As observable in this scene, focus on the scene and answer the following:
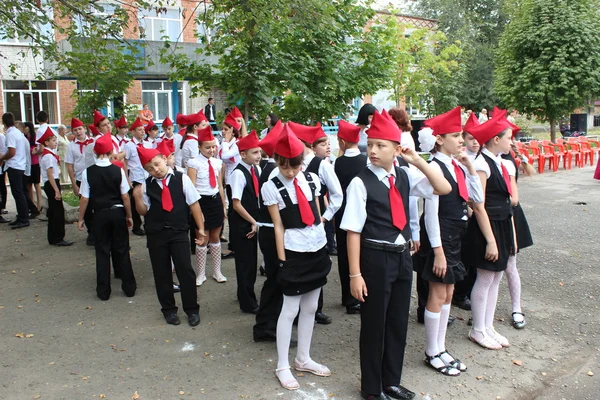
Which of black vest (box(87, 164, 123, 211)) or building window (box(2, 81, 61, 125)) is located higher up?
building window (box(2, 81, 61, 125))

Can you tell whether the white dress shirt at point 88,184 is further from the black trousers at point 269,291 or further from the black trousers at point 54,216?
the black trousers at point 54,216

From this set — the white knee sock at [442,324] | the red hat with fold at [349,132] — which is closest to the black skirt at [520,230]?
the white knee sock at [442,324]

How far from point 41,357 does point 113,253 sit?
6.01ft

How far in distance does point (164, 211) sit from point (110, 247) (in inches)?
57.7

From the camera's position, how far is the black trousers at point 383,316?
149 inches

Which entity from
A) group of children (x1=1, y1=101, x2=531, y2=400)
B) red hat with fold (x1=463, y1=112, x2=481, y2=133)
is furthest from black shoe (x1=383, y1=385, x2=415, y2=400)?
red hat with fold (x1=463, y1=112, x2=481, y2=133)

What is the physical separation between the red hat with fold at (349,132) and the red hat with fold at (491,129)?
1.25m

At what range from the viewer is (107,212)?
620 centimetres

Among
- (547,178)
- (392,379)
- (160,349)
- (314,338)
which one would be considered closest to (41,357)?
(160,349)

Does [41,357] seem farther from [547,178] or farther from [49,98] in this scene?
[49,98]

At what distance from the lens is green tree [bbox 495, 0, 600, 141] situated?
58.6ft

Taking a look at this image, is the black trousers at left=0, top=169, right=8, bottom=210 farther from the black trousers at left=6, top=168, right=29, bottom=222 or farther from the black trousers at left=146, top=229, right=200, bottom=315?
the black trousers at left=146, top=229, right=200, bottom=315

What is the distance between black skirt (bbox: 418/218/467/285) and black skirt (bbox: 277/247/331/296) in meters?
0.84

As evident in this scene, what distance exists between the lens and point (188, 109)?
28.0 meters
